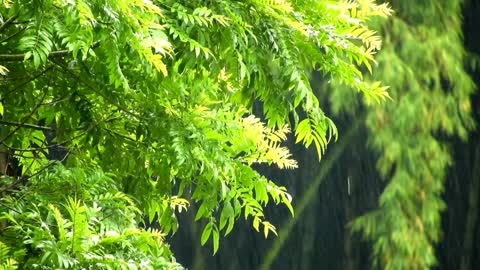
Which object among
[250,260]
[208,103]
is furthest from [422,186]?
[208,103]

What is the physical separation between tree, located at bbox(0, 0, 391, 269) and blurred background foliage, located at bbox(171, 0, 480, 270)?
13.3 ft

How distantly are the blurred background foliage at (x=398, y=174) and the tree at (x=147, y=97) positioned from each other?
404 centimetres

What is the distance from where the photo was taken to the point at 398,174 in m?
7.64

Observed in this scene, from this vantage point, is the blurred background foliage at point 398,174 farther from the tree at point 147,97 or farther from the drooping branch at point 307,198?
the tree at point 147,97

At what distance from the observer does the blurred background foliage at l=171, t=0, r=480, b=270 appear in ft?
24.9

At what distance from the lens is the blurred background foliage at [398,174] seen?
7594 millimetres

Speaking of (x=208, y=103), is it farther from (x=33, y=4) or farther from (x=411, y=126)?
(x=411, y=126)

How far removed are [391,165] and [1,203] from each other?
5.32 meters

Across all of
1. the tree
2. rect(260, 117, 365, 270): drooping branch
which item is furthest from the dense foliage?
the tree

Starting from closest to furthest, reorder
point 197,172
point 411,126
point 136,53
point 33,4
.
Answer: point 33,4
point 136,53
point 197,172
point 411,126

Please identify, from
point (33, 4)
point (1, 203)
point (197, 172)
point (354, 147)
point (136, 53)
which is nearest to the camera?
point (33, 4)

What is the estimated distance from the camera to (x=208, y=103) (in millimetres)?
3486

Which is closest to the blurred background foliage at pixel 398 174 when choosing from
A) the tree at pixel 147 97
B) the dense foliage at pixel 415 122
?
the dense foliage at pixel 415 122

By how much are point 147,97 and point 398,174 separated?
4689mm
